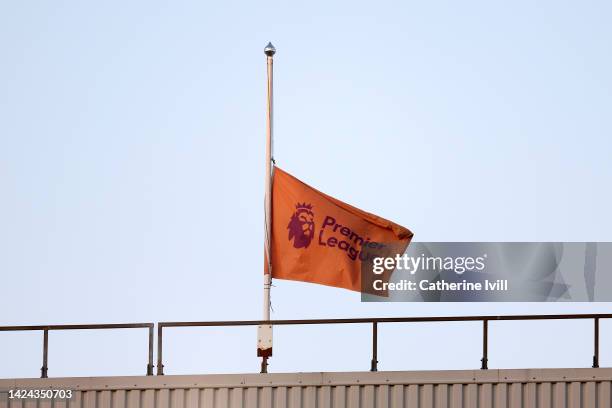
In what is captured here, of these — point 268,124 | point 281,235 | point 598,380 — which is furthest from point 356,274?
point 598,380

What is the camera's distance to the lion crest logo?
67.7 ft

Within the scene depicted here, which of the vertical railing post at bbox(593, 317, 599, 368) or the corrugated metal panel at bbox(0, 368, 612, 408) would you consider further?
the vertical railing post at bbox(593, 317, 599, 368)

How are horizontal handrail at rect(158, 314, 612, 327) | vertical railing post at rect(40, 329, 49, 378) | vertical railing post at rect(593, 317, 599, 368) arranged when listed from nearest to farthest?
→ vertical railing post at rect(40, 329, 49, 378)
horizontal handrail at rect(158, 314, 612, 327)
vertical railing post at rect(593, 317, 599, 368)

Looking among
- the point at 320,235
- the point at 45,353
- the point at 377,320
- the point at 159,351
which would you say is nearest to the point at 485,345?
the point at 377,320

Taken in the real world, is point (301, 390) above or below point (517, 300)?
below

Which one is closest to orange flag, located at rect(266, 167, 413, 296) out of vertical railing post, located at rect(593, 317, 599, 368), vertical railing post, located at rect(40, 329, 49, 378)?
vertical railing post, located at rect(593, 317, 599, 368)

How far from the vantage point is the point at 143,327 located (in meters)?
19.0

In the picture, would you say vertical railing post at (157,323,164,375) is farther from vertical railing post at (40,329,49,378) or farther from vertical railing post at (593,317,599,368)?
vertical railing post at (593,317,599,368)

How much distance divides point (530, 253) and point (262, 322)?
6330mm

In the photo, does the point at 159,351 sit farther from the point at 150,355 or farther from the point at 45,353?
the point at 45,353

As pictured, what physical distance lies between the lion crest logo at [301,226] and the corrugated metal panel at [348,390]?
8.13ft

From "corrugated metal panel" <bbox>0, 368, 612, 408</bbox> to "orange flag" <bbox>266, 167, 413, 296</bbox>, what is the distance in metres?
2.08

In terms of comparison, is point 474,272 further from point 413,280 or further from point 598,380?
point 598,380

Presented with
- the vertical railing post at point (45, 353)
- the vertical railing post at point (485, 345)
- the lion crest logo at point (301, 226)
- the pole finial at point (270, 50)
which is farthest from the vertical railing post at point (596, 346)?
the vertical railing post at point (45, 353)
